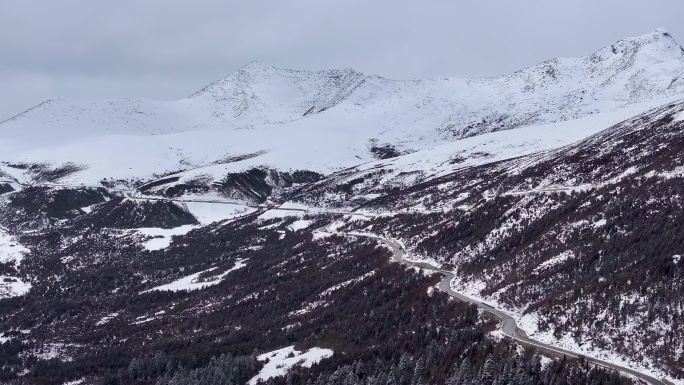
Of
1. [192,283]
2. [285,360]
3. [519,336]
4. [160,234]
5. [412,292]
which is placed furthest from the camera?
[160,234]

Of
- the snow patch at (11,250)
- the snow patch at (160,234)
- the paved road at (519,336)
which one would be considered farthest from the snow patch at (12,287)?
the paved road at (519,336)

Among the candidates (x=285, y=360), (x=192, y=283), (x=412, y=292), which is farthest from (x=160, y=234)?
(x=285, y=360)

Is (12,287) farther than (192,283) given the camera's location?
Yes

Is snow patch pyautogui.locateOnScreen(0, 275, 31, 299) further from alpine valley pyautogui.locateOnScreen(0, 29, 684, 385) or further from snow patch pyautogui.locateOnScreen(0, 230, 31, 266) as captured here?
snow patch pyautogui.locateOnScreen(0, 230, 31, 266)

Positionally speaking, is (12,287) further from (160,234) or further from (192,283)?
(160,234)

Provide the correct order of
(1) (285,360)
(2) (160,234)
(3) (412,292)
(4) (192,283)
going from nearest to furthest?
(1) (285,360) → (3) (412,292) → (4) (192,283) → (2) (160,234)

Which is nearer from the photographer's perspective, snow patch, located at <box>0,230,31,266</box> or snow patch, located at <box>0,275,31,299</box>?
snow patch, located at <box>0,275,31,299</box>

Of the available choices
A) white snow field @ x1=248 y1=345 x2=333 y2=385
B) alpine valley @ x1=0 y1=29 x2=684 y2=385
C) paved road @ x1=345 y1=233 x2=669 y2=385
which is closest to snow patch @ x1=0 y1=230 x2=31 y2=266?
alpine valley @ x1=0 y1=29 x2=684 y2=385

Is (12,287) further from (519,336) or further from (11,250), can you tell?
(519,336)

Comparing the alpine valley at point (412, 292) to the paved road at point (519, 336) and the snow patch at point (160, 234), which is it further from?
the snow patch at point (160, 234)

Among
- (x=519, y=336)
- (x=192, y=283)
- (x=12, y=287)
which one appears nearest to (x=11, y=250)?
(x=12, y=287)

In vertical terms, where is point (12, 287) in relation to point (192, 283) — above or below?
above

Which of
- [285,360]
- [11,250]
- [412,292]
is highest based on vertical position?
[11,250]
